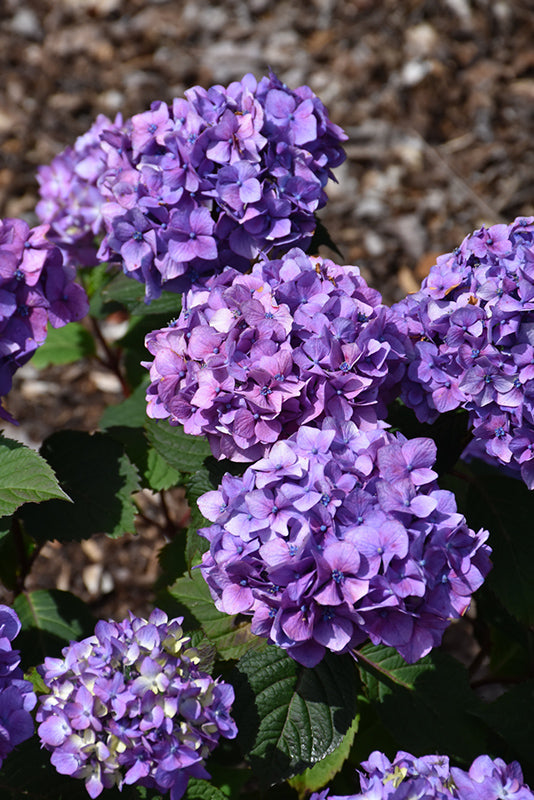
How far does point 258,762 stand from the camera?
1.64m

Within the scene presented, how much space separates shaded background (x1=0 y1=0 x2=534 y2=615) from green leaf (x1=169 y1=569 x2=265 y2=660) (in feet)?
7.43

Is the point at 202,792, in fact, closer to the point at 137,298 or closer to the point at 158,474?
the point at 158,474

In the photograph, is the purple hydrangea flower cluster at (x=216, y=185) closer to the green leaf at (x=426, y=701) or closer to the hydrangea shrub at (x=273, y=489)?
the hydrangea shrub at (x=273, y=489)

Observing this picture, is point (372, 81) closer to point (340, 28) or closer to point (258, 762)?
point (340, 28)

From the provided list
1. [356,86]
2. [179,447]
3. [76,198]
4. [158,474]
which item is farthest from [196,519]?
[356,86]

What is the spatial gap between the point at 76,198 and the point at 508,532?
1577 mm

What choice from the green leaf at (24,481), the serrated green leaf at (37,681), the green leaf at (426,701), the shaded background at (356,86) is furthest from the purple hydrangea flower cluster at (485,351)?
the shaded background at (356,86)

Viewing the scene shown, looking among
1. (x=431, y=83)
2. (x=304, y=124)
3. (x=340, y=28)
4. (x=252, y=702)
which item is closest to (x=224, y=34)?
(x=340, y=28)

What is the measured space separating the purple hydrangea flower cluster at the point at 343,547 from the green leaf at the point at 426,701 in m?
0.58

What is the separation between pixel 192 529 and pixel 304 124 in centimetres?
94

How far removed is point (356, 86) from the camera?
16.5 feet

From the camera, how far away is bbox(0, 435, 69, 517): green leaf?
1698mm

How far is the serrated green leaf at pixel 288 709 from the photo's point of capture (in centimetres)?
166

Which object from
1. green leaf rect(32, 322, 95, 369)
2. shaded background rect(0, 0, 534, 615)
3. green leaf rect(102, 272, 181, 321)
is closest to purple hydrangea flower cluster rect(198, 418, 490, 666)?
green leaf rect(102, 272, 181, 321)
